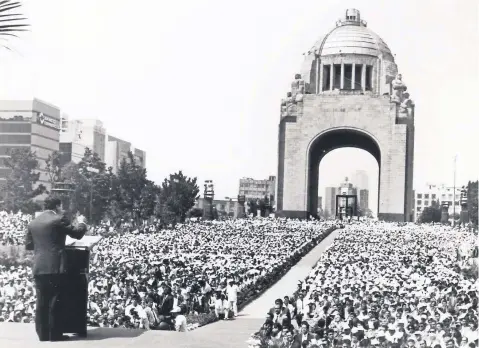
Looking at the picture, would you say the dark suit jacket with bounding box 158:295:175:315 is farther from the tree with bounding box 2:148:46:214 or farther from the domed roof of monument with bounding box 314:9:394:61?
the domed roof of monument with bounding box 314:9:394:61

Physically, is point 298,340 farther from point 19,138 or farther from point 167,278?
point 19,138

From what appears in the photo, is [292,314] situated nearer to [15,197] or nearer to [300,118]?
[15,197]

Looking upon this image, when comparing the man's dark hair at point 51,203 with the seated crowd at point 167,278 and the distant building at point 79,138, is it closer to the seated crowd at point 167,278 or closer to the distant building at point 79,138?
the seated crowd at point 167,278

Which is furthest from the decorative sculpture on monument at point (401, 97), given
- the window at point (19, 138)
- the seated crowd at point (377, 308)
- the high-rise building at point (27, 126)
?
the seated crowd at point (377, 308)

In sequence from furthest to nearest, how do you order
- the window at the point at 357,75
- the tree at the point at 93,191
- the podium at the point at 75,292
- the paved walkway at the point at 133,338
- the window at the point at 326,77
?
1. the window at the point at 326,77
2. the window at the point at 357,75
3. the tree at the point at 93,191
4. the podium at the point at 75,292
5. the paved walkway at the point at 133,338

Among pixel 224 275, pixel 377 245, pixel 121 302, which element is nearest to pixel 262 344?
pixel 121 302

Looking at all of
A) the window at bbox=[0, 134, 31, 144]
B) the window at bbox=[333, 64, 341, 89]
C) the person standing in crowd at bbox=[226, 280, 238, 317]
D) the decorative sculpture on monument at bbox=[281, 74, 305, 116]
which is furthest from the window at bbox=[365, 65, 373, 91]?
the person standing in crowd at bbox=[226, 280, 238, 317]

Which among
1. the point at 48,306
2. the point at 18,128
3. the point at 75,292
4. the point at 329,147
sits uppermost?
the point at 18,128

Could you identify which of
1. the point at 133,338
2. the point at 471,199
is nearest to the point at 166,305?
the point at 133,338
